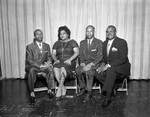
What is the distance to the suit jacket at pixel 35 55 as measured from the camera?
12.3 ft

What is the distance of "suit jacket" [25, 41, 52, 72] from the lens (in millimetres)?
3744

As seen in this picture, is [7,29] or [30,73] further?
[7,29]

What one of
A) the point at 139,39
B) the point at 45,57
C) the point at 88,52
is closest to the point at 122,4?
the point at 139,39

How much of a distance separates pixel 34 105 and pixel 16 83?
164cm

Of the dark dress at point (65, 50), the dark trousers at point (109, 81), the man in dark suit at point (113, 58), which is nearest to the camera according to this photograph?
the dark trousers at point (109, 81)

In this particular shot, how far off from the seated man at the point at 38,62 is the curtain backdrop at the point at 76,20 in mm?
922

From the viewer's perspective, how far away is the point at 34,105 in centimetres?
323

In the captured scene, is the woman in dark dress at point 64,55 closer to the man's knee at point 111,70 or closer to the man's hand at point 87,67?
the man's hand at point 87,67

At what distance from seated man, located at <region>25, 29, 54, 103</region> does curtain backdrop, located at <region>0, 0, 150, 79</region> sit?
3.03 feet

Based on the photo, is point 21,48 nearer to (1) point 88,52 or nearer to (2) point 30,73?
(2) point 30,73

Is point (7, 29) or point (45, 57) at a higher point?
point (7, 29)

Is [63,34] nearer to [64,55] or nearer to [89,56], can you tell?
[64,55]

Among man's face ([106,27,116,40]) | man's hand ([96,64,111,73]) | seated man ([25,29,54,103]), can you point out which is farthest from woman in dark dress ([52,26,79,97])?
man's face ([106,27,116,40])

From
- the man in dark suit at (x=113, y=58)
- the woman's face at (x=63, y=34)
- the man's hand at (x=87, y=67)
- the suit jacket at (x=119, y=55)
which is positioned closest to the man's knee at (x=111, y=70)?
the man in dark suit at (x=113, y=58)
